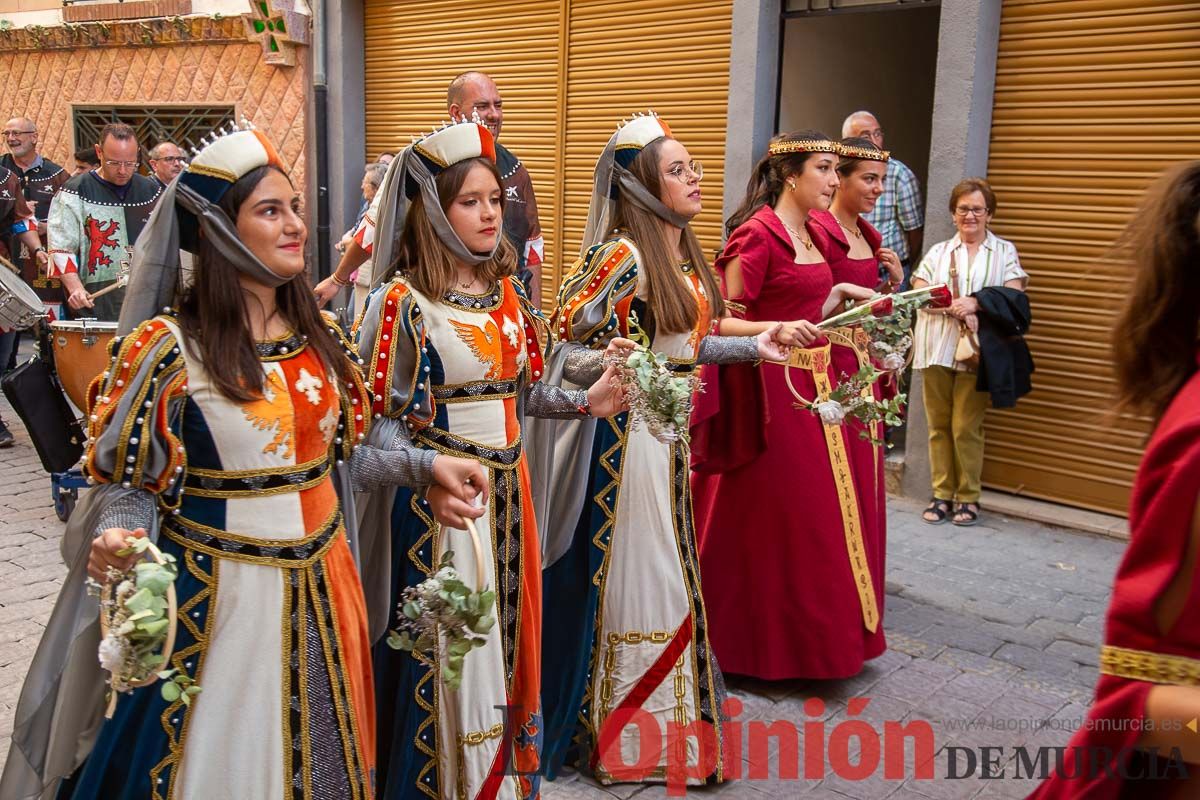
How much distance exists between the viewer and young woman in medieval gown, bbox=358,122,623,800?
10.6 feet

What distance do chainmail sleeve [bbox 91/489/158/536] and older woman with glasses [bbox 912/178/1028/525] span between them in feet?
18.5

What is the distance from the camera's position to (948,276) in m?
7.22

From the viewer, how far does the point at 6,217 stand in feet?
30.2

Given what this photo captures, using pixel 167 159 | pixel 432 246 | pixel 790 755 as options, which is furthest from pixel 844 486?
pixel 167 159

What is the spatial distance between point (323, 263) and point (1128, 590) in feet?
38.4

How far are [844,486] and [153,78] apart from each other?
39.4 ft

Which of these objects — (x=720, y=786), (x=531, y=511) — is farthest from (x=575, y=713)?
(x=531, y=511)

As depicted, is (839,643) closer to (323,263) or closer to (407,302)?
(407,302)

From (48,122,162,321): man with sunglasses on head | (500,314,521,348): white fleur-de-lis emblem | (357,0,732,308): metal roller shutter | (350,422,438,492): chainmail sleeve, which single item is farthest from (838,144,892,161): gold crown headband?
(48,122,162,321): man with sunglasses on head

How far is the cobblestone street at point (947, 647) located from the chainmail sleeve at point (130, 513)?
2051 mm

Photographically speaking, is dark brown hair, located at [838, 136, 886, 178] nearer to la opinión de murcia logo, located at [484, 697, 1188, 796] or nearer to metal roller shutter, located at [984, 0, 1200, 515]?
metal roller shutter, located at [984, 0, 1200, 515]

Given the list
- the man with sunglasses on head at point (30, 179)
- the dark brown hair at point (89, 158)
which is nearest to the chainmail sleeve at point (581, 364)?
the dark brown hair at point (89, 158)

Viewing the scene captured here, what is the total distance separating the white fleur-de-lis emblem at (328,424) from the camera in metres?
2.72

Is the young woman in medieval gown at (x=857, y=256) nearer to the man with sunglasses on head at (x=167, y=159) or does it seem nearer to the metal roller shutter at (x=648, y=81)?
the metal roller shutter at (x=648, y=81)
